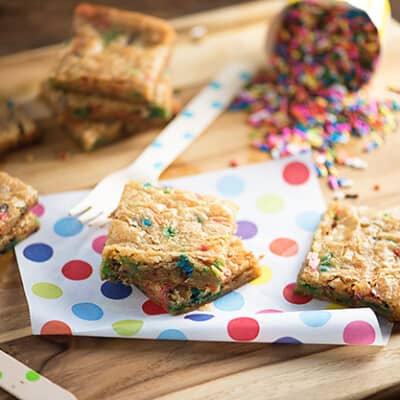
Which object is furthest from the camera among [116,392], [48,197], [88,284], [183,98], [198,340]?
[183,98]

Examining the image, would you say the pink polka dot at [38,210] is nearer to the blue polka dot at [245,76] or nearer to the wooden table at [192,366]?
the wooden table at [192,366]

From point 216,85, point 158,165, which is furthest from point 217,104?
point 158,165

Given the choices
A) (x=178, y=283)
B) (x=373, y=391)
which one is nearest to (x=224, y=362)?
(x=178, y=283)

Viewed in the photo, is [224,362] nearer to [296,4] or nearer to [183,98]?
[183,98]

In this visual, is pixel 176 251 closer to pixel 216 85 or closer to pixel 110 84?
pixel 110 84

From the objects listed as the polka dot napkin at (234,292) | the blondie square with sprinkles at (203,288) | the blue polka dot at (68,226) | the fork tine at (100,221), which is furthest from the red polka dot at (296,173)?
the blue polka dot at (68,226)

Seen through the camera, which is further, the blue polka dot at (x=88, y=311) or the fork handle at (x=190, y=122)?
the fork handle at (x=190, y=122)

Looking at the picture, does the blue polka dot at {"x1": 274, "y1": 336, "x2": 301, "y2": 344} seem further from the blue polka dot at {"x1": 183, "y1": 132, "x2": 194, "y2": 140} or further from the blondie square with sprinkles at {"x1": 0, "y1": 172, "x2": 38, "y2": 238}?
the blue polka dot at {"x1": 183, "y1": 132, "x2": 194, "y2": 140}
